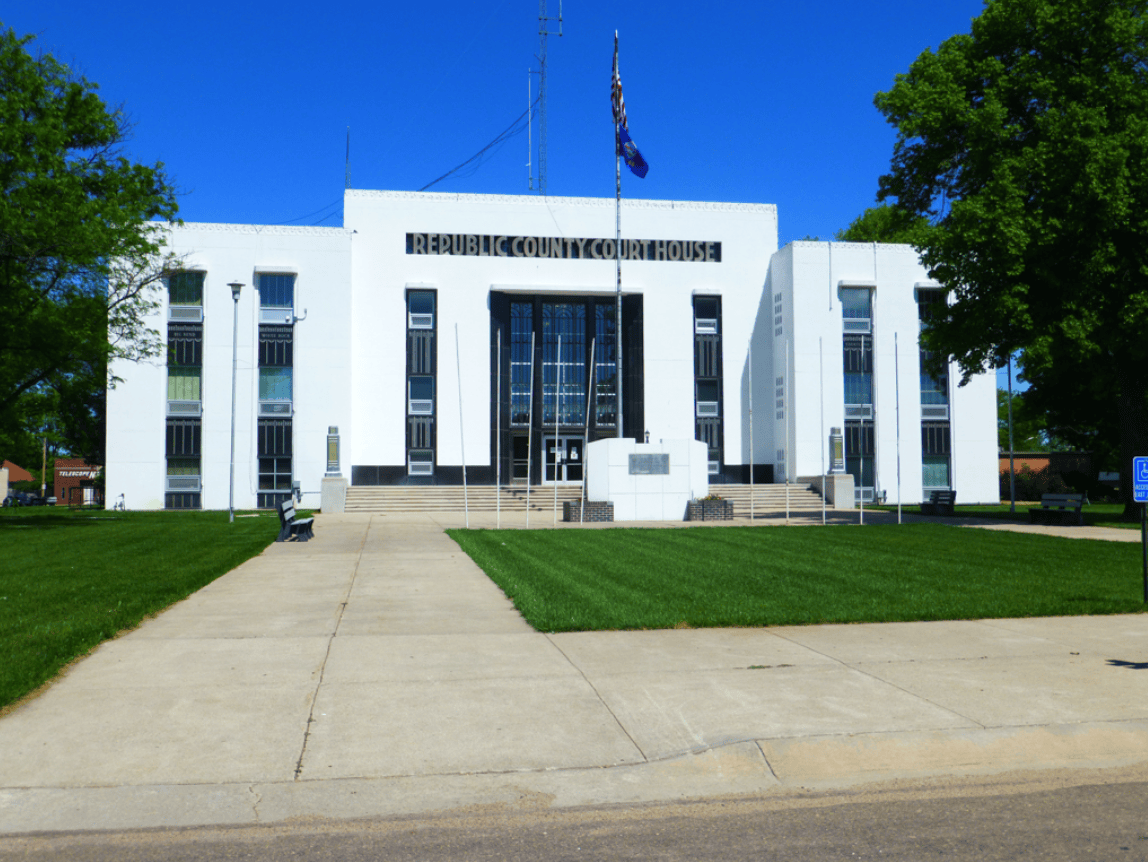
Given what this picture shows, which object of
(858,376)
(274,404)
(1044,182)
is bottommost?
(274,404)

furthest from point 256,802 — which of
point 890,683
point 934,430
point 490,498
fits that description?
point 934,430

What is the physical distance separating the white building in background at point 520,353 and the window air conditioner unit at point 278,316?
127mm

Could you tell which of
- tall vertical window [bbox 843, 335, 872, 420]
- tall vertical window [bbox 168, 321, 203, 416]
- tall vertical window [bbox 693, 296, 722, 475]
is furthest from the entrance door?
tall vertical window [bbox 168, 321, 203, 416]

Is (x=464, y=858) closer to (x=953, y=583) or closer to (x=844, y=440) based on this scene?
(x=953, y=583)

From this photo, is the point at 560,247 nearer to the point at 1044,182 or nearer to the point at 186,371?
the point at 186,371

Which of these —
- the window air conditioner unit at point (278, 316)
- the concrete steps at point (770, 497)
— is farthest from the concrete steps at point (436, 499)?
Result: the window air conditioner unit at point (278, 316)

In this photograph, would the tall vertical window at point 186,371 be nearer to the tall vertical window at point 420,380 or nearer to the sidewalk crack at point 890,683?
the tall vertical window at point 420,380

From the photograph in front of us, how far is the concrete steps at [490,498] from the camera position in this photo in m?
40.6

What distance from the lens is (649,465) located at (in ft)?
103

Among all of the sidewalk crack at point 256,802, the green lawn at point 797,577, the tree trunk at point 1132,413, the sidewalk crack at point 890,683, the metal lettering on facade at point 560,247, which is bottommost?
the sidewalk crack at point 256,802

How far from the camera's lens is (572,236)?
1962 inches

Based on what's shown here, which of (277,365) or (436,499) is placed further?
(277,365)

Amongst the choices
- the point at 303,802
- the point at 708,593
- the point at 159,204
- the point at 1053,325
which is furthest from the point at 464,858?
the point at 159,204

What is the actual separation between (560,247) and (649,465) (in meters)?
21.7
